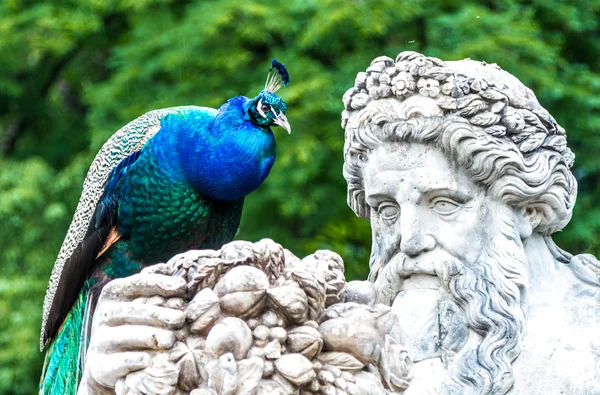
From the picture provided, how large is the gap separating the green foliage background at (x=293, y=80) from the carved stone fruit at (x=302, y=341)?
5784 mm

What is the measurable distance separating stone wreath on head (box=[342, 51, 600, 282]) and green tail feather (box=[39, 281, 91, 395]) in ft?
7.86

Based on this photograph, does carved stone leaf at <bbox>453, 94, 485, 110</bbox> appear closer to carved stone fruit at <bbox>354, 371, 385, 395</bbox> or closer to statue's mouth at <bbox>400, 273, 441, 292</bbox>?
statue's mouth at <bbox>400, 273, 441, 292</bbox>

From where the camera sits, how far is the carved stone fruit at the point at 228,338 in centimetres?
486

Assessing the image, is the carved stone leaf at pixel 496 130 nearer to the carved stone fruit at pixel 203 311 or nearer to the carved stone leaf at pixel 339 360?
the carved stone leaf at pixel 339 360

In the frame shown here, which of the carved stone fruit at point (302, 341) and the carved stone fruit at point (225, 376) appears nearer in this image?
the carved stone fruit at point (225, 376)

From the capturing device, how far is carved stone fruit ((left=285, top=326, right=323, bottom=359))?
16.4 ft

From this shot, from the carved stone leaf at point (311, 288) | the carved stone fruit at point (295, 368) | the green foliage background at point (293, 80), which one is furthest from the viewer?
the green foliage background at point (293, 80)

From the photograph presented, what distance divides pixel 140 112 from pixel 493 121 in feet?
20.1

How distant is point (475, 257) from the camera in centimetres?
571

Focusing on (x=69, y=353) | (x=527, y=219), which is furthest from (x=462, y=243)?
(x=69, y=353)

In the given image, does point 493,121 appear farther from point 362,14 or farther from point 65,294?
point 362,14

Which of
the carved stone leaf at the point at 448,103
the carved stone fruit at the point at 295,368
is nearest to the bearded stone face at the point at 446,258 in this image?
the carved stone leaf at the point at 448,103

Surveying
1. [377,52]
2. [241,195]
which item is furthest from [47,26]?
[241,195]

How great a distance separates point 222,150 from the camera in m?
8.20
